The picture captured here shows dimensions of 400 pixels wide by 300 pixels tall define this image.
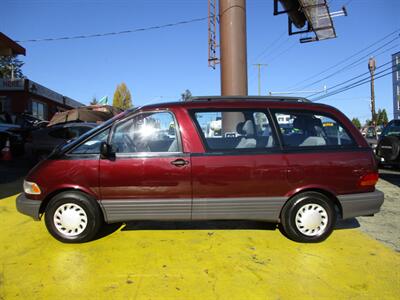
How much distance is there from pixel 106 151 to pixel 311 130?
98.0 inches

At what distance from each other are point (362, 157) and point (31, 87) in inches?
992

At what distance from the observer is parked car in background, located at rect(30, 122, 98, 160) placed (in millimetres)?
9500

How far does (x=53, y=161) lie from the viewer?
387cm

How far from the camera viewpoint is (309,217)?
3938 millimetres

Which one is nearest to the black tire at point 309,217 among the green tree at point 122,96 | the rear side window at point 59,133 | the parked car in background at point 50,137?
the parked car in background at point 50,137

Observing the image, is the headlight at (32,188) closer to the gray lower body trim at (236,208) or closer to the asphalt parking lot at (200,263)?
the asphalt parking lot at (200,263)

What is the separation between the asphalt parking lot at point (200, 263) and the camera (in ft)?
9.62

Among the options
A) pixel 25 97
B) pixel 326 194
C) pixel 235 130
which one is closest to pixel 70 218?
pixel 235 130

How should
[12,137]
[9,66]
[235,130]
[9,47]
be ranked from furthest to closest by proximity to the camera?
[9,66] < [12,137] < [9,47] < [235,130]

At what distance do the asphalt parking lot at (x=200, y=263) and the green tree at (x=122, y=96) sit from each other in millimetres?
64739

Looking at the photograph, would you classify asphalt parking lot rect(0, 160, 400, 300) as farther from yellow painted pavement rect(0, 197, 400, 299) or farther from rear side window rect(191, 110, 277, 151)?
rear side window rect(191, 110, 277, 151)

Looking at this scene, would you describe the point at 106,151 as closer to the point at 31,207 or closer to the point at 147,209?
the point at 147,209

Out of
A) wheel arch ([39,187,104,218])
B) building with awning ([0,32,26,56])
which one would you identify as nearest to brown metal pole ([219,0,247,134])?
wheel arch ([39,187,104,218])

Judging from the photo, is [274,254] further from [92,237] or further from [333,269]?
[92,237]
